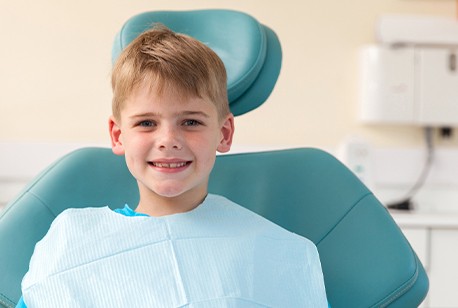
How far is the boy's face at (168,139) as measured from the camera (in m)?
1.28

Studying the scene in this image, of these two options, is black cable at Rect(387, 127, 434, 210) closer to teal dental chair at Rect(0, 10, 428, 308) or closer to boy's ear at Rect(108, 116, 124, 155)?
teal dental chair at Rect(0, 10, 428, 308)

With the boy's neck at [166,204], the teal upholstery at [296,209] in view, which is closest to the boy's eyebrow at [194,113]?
the boy's neck at [166,204]

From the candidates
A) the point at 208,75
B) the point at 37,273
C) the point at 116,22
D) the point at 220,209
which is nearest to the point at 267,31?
the point at 208,75

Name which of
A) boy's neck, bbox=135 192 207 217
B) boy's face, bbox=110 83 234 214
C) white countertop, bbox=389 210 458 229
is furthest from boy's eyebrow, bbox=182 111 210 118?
white countertop, bbox=389 210 458 229

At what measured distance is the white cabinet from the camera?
2447 mm

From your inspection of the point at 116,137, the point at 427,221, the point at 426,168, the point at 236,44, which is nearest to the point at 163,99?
the point at 116,137

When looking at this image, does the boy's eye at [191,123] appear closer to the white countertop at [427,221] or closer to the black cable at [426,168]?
the white countertop at [427,221]

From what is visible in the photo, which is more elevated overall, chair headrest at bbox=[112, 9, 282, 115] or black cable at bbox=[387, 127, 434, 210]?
chair headrest at bbox=[112, 9, 282, 115]

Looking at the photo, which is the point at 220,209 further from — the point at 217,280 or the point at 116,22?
the point at 116,22

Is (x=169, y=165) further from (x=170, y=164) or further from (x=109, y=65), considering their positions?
→ (x=109, y=65)

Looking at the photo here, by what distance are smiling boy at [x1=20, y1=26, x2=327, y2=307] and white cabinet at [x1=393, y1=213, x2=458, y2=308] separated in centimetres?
120

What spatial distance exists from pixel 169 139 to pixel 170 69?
124 mm

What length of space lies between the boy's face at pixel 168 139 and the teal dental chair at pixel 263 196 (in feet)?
0.67

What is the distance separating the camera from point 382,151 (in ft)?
9.18
